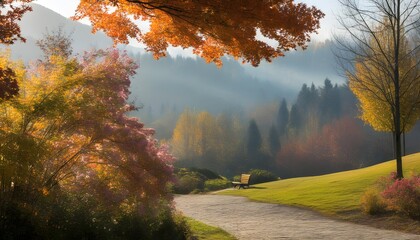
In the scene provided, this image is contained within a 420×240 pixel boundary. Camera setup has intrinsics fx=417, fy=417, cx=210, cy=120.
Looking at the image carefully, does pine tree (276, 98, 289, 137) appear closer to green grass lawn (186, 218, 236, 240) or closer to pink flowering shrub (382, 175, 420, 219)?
pink flowering shrub (382, 175, 420, 219)

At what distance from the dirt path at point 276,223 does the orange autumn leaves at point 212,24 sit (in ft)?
15.9

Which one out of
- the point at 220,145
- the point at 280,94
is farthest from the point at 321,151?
the point at 280,94

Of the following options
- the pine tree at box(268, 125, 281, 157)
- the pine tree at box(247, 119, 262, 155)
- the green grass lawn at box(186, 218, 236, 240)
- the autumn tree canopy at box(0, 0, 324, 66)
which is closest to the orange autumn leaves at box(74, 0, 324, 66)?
the autumn tree canopy at box(0, 0, 324, 66)

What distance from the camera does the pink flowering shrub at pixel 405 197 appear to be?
1272cm

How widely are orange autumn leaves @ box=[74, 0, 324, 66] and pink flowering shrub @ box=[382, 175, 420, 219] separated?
24.3 ft

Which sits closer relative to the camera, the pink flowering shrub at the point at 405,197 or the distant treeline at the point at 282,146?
the pink flowering shrub at the point at 405,197

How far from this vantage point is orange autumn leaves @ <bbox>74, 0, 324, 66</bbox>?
23.1ft

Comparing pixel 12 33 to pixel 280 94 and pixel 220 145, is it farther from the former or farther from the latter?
pixel 280 94

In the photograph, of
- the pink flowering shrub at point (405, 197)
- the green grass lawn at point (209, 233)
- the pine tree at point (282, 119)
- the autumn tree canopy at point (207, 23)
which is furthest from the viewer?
the pine tree at point (282, 119)

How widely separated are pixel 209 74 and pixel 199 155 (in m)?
113

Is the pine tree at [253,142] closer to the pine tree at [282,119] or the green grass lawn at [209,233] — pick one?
the pine tree at [282,119]

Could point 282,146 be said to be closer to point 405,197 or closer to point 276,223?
point 405,197

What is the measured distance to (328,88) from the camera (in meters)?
104

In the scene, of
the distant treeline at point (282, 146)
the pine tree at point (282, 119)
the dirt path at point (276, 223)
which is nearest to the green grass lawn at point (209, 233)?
the dirt path at point (276, 223)
